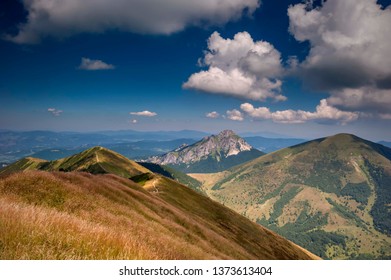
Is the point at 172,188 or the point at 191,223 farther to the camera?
the point at 172,188

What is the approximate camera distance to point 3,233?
6.91 meters

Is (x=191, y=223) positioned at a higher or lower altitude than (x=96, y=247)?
lower
